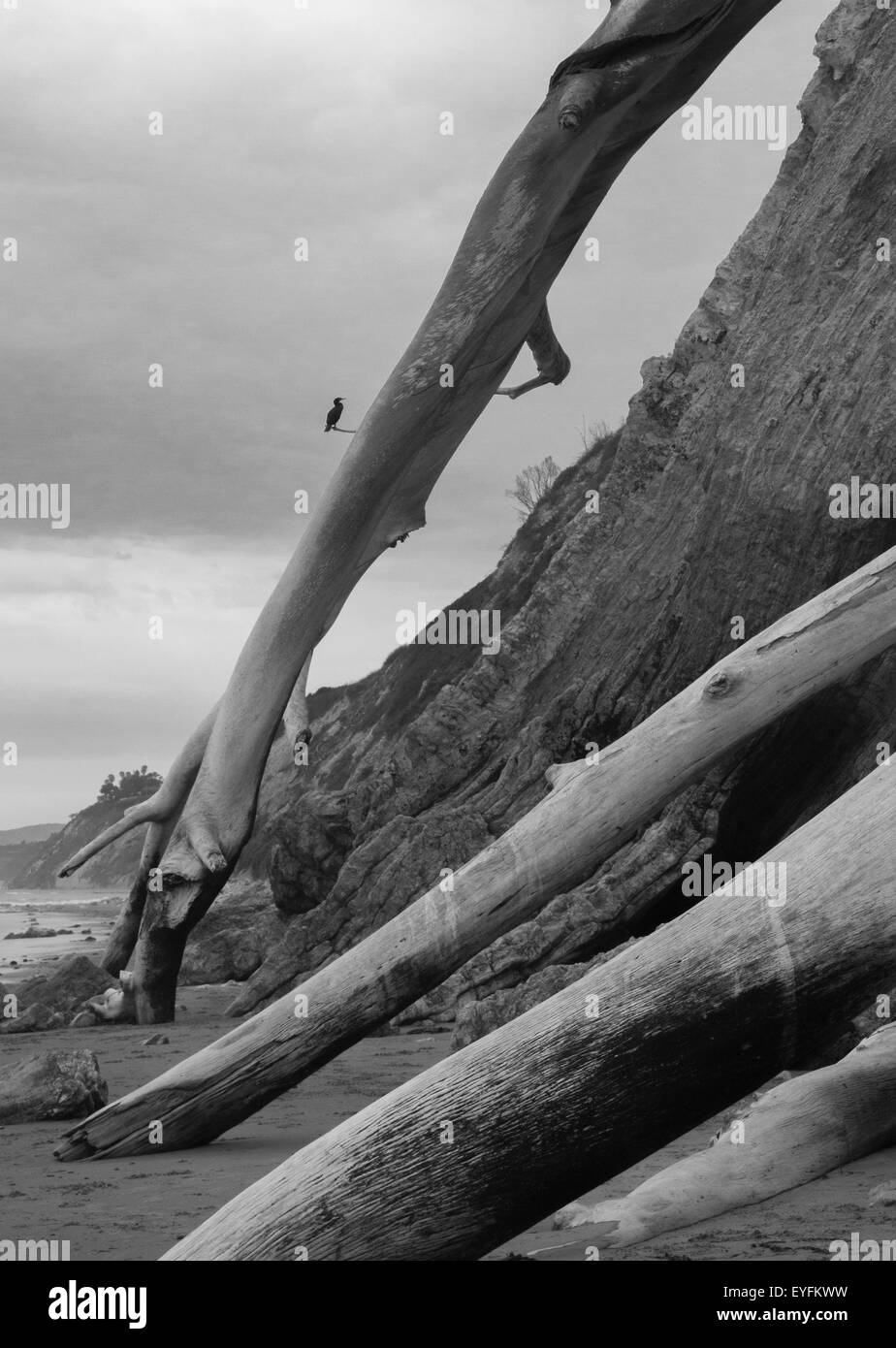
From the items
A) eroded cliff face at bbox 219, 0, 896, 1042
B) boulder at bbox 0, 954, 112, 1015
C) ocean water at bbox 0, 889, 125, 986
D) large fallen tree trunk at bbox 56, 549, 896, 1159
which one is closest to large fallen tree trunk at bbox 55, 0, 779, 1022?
eroded cliff face at bbox 219, 0, 896, 1042

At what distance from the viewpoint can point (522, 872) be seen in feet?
22.4

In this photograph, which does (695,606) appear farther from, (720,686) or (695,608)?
(720,686)

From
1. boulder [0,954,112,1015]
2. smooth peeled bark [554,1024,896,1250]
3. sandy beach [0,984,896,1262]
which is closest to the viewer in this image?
sandy beach [0,984,896,1262]

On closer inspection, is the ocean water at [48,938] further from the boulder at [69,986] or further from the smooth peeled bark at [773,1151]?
the smooth peeled bark at [773,1151]

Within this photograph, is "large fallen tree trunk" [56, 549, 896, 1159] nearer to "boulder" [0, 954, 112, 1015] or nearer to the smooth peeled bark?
the smooth peeled bark

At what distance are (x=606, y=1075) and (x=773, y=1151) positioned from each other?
2.77 meters

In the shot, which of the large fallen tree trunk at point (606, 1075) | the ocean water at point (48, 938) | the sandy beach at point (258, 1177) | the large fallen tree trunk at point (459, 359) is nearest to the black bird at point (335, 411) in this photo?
the large fallen tree trunk at point (459, 359)

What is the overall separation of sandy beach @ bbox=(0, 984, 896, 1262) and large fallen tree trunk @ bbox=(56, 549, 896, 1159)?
270mm

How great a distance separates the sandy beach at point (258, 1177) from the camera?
4.48m

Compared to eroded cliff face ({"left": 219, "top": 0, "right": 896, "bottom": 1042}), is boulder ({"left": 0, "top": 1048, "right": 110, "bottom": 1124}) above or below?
below

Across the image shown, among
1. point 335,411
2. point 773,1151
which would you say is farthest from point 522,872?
point 335,411

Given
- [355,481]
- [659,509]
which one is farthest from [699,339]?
[355,481]

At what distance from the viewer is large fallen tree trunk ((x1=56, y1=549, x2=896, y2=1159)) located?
268 inches

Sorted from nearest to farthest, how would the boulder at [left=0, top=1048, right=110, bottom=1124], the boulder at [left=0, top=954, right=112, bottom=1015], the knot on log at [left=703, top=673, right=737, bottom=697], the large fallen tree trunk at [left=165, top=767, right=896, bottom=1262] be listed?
the large fallen tree trunk at [left=165, top=767, right=896, bottom=1262], the knot on log at [left=703, top=673, right=737, bottom=697], the boulder at [left=0, top=1048, right=110, bottom=1124], the boulder at [left=0, top=954, right=112, bottom=1015]
